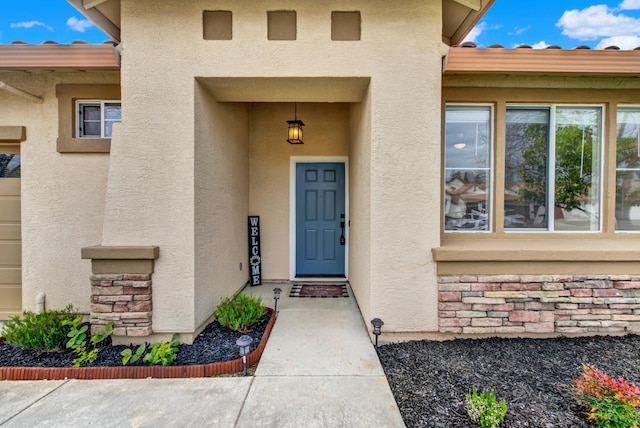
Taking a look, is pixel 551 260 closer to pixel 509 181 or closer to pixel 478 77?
pixel 509 181

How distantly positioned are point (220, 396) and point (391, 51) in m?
3.61

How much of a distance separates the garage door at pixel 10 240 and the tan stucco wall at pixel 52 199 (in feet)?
0.92

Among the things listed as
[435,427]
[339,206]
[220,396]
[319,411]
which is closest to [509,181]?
[339,206]

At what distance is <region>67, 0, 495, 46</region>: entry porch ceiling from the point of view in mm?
3047

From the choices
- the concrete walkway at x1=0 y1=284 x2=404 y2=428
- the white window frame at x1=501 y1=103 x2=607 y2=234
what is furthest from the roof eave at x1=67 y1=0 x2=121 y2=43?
the white window frame at x1=501 y1=103 x2=607 y2=234

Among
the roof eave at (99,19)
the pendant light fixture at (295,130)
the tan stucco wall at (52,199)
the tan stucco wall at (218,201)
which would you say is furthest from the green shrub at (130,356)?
the roof eave at (99,19)

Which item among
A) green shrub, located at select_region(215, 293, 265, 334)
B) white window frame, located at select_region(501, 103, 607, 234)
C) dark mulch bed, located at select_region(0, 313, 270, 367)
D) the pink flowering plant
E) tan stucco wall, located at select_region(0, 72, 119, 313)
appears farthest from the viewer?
white window frame, located at select_region(501, 103, 607, 234)

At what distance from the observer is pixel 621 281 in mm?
3107

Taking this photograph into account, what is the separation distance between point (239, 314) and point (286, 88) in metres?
2.65

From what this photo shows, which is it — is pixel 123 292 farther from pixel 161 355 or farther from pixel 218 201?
pixel 218 201

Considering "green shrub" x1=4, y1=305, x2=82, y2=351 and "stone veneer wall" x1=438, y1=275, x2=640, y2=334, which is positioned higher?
"stone veneer wall" x1=438, y1=275, x2=640, y2=334

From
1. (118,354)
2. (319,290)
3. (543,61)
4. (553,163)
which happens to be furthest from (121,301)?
(553,163)

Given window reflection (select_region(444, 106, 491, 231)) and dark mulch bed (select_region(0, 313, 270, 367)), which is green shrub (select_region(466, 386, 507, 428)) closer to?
dark mulch bed (select_region(0, 313, 270, 367))

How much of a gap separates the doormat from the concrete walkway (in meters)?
1.51
